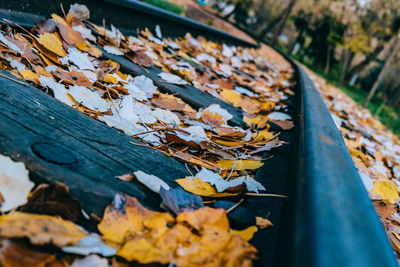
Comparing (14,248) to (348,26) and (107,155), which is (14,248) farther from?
(348,26)

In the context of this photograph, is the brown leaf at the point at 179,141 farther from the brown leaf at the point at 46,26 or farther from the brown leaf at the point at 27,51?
the brown leaf at the point at 46,26

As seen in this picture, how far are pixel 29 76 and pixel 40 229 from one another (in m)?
0.66

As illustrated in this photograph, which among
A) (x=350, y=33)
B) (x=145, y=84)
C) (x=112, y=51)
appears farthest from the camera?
(x=350, y=33)

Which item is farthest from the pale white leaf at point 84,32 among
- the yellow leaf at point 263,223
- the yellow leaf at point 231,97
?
the yellow leaf at point 263,223

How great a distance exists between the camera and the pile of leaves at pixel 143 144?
0.47m

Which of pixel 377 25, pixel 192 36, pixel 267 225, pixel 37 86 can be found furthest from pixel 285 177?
pixel 377 25

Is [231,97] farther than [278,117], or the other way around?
[231,97]

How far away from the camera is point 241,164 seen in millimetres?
931

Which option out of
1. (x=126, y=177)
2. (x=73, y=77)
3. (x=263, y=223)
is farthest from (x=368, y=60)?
(x=126, y=177)

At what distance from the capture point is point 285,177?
0.88 metres

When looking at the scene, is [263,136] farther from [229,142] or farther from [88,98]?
[88,98]

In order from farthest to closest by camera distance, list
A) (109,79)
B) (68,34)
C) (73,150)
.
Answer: (68,34) < (109,79) < (73,150)

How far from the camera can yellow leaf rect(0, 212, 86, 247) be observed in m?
0.42

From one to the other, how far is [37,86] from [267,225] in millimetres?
839
